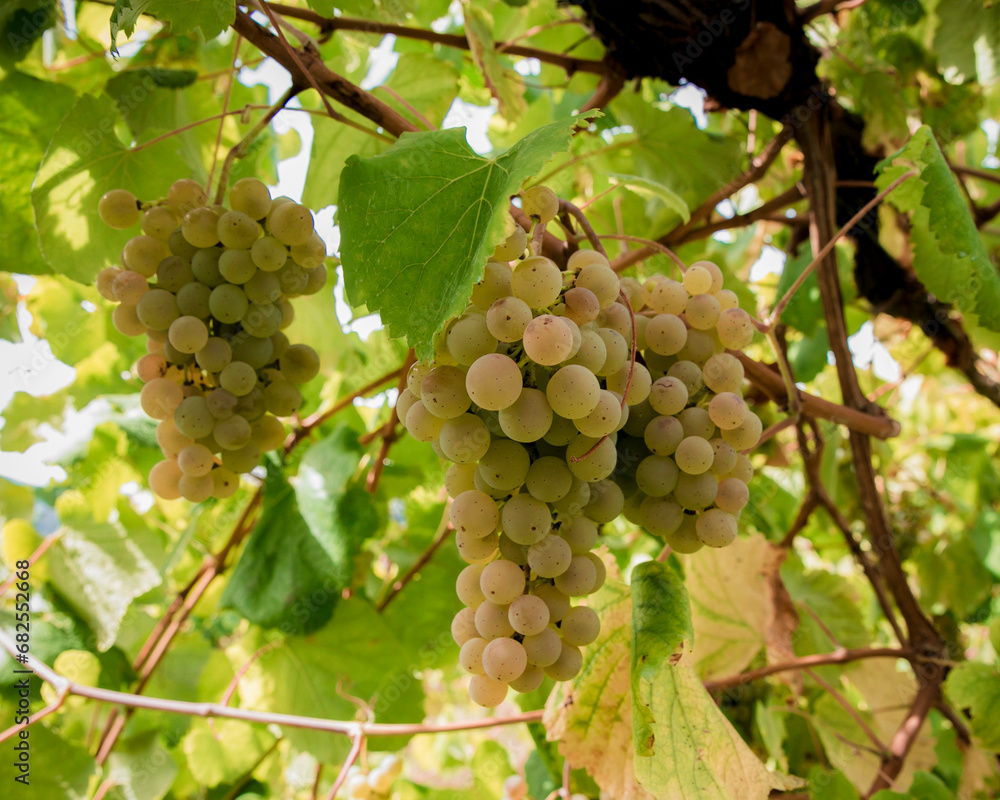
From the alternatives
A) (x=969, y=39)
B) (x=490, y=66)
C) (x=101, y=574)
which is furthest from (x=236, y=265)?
(x=969, y=39)

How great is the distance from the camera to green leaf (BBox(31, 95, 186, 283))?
82 centimetres

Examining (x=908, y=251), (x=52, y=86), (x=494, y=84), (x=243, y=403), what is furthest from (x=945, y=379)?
(x=52, y=86)

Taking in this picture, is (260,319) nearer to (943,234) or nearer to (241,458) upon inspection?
(241,458)

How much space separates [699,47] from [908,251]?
2.31 ft

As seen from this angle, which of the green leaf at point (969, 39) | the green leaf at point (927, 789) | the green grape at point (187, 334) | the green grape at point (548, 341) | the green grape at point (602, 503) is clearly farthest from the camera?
the green leaf at point (969, 39)

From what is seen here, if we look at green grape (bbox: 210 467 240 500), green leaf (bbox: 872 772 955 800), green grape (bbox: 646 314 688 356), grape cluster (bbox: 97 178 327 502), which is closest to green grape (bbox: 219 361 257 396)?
grape cluster (bbox: 97 178 327 502)

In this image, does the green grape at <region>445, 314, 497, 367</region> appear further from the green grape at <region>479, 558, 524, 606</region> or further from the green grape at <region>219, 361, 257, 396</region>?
the green grape at <region>219, 361, 257, 396</region>

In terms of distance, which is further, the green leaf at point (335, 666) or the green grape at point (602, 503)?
the green leaf at point (335, 666)

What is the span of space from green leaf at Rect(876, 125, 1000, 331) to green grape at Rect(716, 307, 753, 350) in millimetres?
291

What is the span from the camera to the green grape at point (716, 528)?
620mm

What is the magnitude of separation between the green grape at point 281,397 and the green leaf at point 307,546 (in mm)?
368

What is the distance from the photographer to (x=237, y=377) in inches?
28.4

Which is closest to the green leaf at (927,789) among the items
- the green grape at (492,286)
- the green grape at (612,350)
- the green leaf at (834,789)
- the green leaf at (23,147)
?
the green leaf at (834,789)

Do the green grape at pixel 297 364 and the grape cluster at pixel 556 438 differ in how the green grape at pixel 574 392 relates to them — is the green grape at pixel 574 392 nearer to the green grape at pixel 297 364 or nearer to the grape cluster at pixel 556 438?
the grape cluster at pixel 556 438
